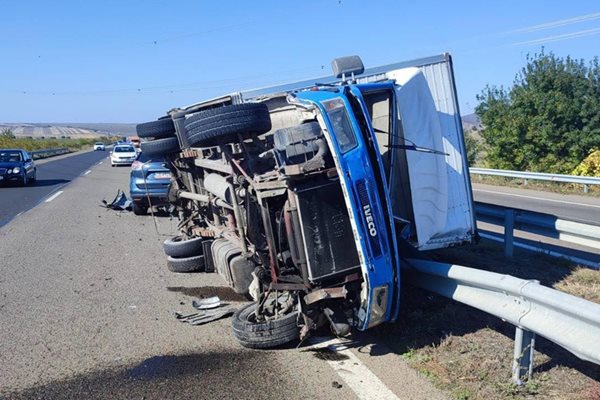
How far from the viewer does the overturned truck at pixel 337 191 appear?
186 inches

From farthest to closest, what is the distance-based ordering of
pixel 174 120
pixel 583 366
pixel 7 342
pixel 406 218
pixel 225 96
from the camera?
pixel 174 120, pixel 225 96, pixel 406 218, pixel 7 342, pixel 583 366

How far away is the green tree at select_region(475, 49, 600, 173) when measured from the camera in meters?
27.7

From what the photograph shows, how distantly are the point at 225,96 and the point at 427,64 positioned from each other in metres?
2.90

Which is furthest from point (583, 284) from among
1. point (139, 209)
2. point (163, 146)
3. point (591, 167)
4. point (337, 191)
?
point (591, 167)

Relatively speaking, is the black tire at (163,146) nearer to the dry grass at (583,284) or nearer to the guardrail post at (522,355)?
the dry grass at (583,284)

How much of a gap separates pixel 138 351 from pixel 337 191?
7.61 ft

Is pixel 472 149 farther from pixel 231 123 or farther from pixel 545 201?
pixel 231 123

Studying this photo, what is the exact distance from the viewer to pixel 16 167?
79.7 ft

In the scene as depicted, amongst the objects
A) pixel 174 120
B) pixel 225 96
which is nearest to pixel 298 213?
pixel 225 96

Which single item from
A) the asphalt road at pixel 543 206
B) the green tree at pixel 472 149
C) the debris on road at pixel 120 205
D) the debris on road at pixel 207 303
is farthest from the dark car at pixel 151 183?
the green tree at pixel 472 149

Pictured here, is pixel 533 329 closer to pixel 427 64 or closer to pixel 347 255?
pixel 347 255

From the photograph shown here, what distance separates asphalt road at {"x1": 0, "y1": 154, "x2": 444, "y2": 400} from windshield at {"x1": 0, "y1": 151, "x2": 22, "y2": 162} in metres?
18.0

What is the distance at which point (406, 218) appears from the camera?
611 centimetres

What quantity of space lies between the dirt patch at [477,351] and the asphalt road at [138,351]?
0.22 metres
